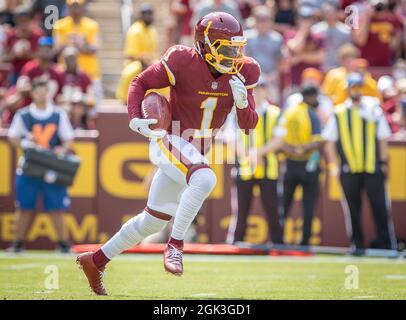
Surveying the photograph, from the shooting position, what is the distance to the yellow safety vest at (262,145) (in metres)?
12.2

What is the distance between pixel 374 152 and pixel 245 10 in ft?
15.1

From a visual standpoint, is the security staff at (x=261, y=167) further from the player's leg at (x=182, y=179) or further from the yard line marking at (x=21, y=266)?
the player's leg at (x=182, y=179)

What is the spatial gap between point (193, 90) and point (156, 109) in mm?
362

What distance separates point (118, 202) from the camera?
42.3 ft

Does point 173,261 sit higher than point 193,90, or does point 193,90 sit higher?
point 193,90

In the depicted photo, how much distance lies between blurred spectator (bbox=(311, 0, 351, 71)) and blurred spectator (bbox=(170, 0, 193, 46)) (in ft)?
5.81

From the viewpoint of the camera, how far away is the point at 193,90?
7.40 m

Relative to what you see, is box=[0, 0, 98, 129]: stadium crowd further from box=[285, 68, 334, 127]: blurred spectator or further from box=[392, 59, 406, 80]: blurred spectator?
box=[392, 59, 406, 80]: blurred spectator

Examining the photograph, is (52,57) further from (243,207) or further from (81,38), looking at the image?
(243,207)

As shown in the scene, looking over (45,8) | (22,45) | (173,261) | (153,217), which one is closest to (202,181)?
(153,217)

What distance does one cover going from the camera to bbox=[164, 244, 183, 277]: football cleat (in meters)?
6.96

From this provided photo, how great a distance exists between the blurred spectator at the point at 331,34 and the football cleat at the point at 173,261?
25.1ft
